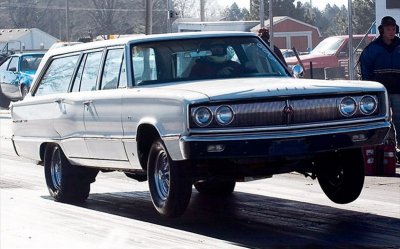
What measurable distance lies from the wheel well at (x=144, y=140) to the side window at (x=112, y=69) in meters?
1.00

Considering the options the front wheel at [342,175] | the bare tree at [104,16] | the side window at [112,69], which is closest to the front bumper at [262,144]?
the front wheel at [342,175]

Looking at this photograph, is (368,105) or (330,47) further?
(330,47)

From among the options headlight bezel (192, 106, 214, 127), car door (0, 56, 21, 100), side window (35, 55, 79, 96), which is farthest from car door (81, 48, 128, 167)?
car door (0, 56, 21, 100)

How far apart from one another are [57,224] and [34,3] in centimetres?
7467

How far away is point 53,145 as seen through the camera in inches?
463

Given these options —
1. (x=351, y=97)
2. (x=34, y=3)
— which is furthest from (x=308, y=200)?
(x=34, y=3)

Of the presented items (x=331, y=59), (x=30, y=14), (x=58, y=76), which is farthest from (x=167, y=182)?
(x=30, y=14)

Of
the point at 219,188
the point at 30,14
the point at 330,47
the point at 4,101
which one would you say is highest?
the point at 30,14

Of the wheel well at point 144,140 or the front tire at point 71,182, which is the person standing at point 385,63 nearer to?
the front tire at point 71,182

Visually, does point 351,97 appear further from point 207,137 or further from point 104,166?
point 104,166

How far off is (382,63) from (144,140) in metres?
4.38

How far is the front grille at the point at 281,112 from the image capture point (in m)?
8.60

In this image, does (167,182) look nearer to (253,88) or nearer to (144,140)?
(144,140)

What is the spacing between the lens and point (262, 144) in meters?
8.54
